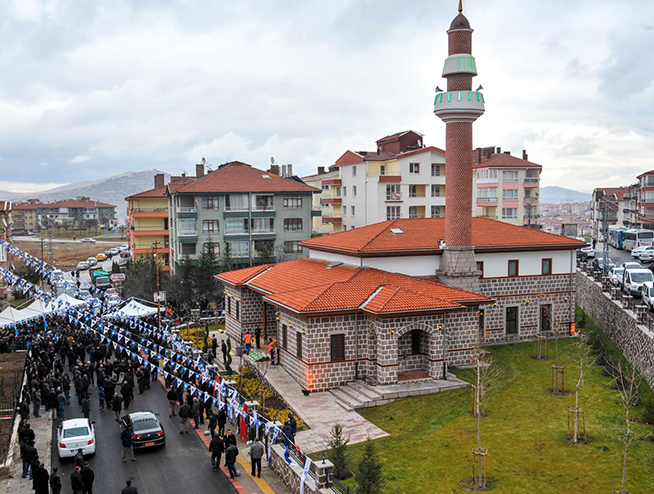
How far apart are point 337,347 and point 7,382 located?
1687 centimetres

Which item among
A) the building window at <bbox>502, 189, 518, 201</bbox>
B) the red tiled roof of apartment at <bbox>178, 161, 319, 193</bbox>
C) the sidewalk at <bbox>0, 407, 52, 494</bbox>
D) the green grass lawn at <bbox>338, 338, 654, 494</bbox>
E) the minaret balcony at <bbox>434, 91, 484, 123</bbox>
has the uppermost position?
the minaret balcony at <bbox>434, 91, 484, 123</bbox>

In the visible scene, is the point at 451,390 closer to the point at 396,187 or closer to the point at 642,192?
the point at 396,187

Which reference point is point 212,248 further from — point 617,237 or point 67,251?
point 67,251

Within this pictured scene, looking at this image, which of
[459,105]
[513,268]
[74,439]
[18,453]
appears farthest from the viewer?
[513,268]

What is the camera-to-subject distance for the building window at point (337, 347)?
28.3 m

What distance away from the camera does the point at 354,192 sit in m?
68.4

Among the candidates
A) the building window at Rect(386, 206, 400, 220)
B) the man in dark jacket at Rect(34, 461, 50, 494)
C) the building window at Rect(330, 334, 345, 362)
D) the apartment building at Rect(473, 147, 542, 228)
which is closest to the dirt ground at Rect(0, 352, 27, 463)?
the man in dark jacket at Rect(34, 461, 50, 494)

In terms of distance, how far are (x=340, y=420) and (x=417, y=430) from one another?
310 centimetres

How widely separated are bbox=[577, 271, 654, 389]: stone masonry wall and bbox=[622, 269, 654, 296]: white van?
2.27 metres

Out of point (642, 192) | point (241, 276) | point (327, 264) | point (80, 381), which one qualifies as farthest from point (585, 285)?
point (642, 192)

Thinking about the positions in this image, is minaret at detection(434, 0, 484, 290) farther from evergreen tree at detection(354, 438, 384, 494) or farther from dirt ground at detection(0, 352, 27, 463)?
dirt ground at detection(0, 352, 27, 463)

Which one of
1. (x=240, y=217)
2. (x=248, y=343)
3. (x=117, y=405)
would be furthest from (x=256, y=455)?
(x=240, y=217)

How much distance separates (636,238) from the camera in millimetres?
72500

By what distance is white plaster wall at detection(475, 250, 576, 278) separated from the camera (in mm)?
37188
